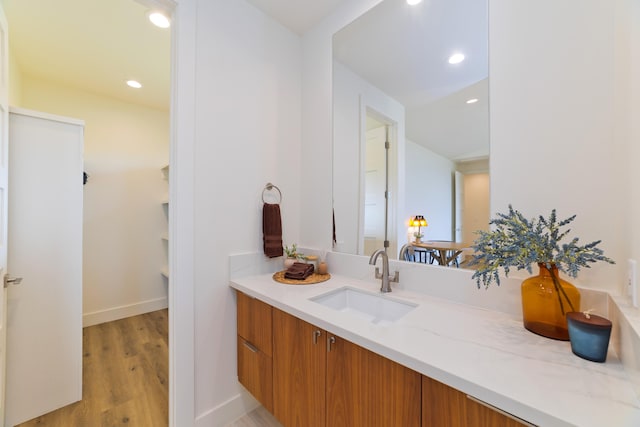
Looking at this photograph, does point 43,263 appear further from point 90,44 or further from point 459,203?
point 459,203

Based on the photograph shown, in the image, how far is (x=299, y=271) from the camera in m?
1.52

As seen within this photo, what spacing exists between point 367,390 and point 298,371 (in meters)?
0.37

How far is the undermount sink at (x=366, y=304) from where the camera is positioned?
119cm

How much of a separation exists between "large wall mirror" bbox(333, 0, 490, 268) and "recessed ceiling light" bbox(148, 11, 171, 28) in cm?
120

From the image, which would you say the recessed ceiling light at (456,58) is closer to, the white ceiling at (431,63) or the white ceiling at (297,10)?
the white ceiling at (431,63)

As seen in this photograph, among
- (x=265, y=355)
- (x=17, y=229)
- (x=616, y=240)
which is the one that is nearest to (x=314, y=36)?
(x=616, y=240)

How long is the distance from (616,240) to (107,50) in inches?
131

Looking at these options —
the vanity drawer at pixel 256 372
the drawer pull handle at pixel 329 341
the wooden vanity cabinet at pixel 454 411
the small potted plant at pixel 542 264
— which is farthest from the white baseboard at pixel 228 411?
the small potted plant at pixel 542 264

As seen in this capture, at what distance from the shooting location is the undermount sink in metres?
1.19

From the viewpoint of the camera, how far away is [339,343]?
926 mm

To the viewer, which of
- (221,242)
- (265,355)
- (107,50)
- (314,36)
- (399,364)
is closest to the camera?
(399,364)

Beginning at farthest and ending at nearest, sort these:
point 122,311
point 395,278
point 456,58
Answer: point 122,311
point 395,278
point 456,58

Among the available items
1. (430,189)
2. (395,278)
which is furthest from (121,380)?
(430,189)

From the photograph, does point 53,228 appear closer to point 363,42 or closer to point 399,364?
point 399,364
